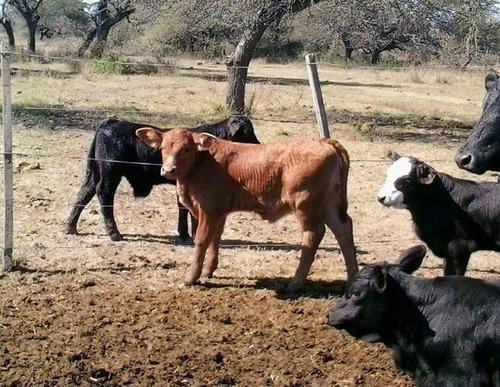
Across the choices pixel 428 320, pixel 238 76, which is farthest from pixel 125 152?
pixel 238 76

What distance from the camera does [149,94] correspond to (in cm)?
2078

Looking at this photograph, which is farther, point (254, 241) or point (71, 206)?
Result: point (71, 206)

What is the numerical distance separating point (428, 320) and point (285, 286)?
2199mm

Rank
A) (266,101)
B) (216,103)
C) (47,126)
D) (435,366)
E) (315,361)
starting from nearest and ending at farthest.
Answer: (435,366), (315,361), (47,126), (216,103), (266,101)

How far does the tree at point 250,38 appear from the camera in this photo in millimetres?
15836

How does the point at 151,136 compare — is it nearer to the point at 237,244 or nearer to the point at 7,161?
the point at 7,161

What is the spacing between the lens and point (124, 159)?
8.12 metres

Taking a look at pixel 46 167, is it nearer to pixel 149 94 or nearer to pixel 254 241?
pixel 254 241

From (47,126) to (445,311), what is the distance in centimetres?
1082

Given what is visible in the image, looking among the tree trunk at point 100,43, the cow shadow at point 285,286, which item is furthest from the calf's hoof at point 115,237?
the tree trunk at point 100,43

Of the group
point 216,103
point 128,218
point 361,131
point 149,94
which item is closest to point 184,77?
point 149,94

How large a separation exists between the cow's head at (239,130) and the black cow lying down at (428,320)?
355 cm

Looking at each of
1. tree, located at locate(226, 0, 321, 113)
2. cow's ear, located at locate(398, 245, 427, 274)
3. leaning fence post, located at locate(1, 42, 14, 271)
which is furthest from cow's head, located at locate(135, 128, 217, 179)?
tree, located at locate(226, 0, 321, 113)

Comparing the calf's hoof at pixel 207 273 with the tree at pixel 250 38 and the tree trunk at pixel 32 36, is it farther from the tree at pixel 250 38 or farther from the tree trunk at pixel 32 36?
the tree trunk at pixel 32 36
